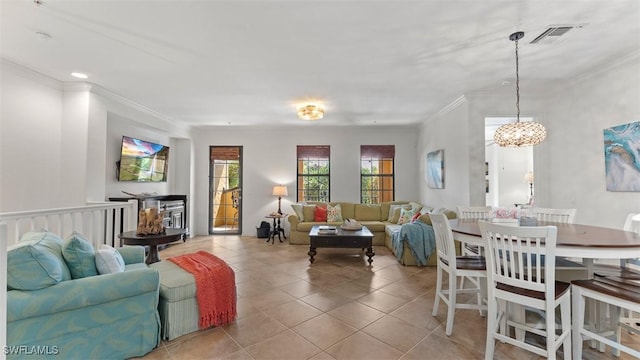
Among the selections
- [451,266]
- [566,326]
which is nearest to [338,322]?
[451,266]

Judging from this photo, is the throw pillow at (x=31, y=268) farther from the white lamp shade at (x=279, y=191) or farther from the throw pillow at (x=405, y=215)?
the throw pillow at (x=405, y=215)

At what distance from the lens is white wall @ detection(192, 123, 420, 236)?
6.66 meters

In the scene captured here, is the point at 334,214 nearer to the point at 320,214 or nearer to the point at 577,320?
the point at 320,214

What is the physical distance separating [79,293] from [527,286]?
2.97 meters

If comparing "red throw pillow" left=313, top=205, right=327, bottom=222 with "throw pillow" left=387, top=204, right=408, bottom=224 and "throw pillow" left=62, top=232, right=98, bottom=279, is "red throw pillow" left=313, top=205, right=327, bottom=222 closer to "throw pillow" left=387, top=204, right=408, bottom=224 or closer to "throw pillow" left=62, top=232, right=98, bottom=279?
"throw pillow" left=387, top=204, right=408, bottom=224

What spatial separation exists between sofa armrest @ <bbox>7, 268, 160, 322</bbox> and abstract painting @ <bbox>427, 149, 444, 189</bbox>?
4754mm

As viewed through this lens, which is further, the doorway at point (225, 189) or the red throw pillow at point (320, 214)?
the doorway at point (225, 189)

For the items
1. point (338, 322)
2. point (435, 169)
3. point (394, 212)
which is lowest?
point (338, 322)

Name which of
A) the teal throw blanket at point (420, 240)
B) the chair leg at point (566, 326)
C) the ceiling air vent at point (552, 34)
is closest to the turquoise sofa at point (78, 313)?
the chair leg at point (566, 326)

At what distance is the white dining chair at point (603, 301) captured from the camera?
164 centimetres

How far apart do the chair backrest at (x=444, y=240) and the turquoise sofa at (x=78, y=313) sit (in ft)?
7.83

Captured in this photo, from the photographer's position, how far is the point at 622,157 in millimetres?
2965

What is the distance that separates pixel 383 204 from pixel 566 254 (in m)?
4.43

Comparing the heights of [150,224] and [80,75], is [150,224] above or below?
below
